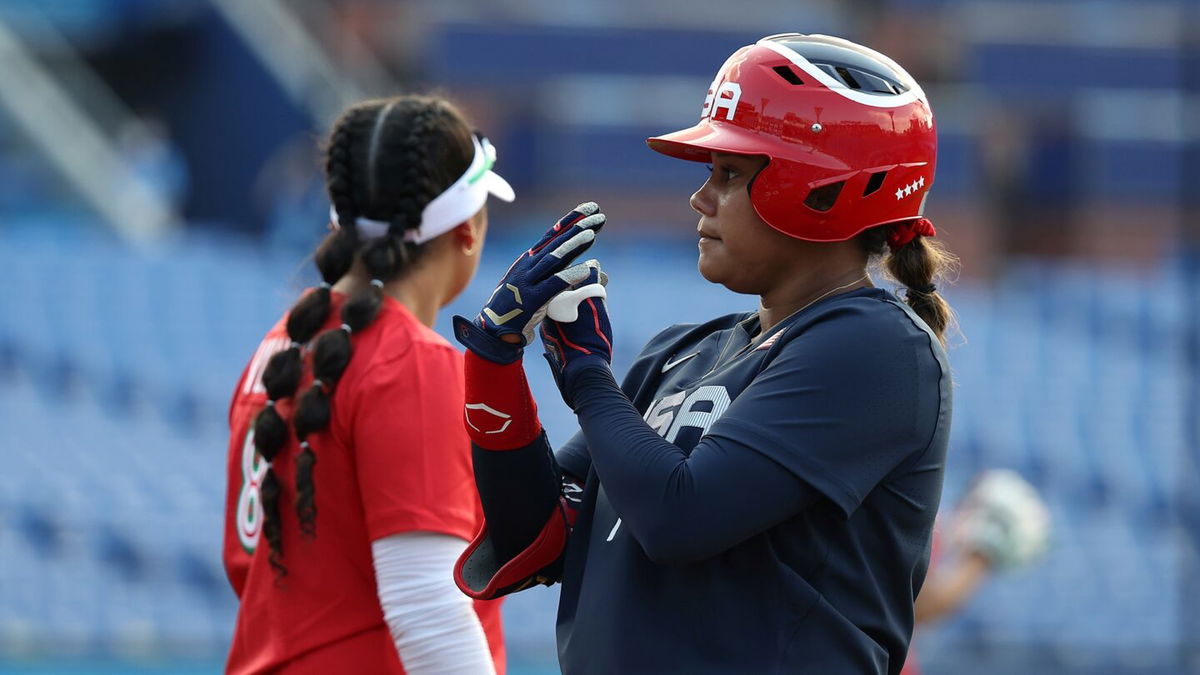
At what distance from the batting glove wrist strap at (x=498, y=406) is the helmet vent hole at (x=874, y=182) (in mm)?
552

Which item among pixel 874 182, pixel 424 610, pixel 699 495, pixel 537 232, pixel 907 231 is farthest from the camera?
pixel 537 232

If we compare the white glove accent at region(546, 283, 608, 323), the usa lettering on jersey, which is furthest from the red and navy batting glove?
the usa lettering on jersey

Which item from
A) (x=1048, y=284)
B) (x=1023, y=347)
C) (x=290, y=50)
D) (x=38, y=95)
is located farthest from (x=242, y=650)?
(x=290, y=50)

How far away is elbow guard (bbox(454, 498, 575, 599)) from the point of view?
2.27 meters

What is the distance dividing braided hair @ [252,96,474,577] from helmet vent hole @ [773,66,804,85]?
2.83 ft

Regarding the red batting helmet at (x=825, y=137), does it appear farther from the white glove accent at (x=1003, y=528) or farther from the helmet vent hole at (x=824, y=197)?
the white glove accent at (x=1003, y=528)

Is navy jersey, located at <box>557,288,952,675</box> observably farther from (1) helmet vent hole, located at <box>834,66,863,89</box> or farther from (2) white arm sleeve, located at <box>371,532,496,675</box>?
(2) white arm sleeve, located at <box>371,532,496,675</box>

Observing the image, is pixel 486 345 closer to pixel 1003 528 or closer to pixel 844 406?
pixel 844 406

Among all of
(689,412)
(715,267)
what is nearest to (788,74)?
(715,267)

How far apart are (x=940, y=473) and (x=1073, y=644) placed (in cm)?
805

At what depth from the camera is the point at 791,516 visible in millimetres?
1979

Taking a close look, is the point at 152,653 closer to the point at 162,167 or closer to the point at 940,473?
the point at 162,167

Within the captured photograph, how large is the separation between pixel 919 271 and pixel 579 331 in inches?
21.4

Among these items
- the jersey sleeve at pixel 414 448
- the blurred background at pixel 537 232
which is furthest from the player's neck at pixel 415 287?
the blurred background at pixel 537 232
